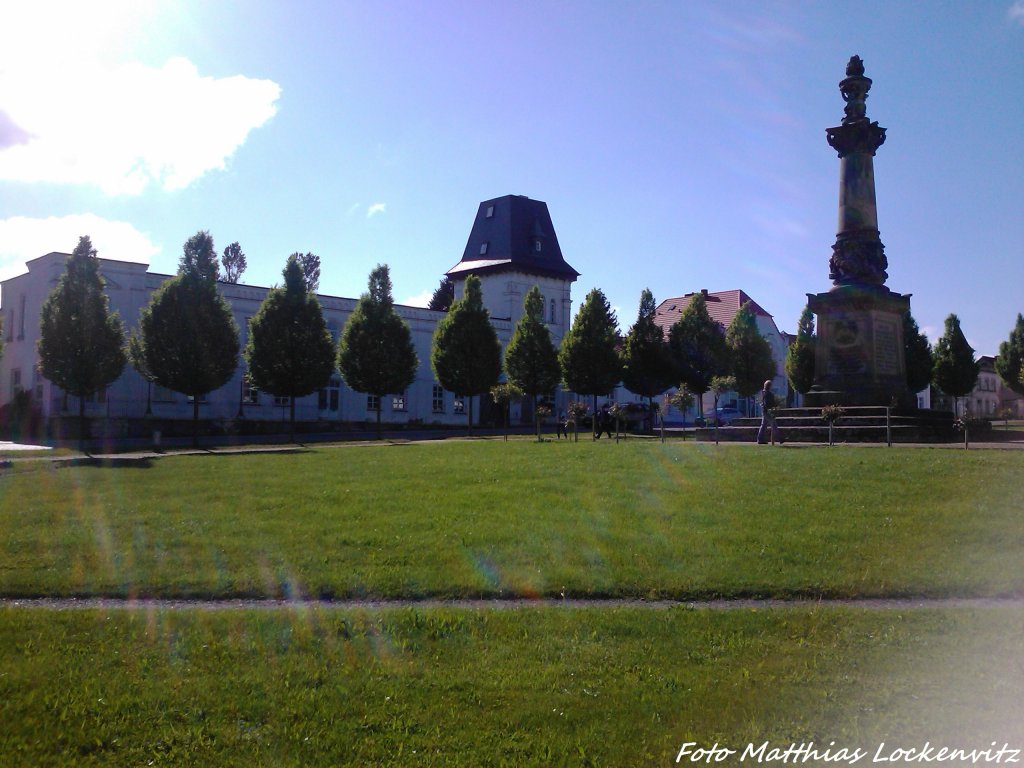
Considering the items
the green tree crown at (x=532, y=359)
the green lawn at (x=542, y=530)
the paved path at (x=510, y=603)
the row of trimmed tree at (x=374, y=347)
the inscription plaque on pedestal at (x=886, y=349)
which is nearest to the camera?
the paved path at (x=510, y=603)

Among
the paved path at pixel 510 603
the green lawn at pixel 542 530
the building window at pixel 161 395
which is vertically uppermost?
the building window at pixel 161 395

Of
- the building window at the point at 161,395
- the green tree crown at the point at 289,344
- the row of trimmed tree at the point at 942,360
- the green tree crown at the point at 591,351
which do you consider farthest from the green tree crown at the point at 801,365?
the building window at the point at 161,395

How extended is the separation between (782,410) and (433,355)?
24.2m

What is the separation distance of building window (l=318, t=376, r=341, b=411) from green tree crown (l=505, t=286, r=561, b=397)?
1314cm

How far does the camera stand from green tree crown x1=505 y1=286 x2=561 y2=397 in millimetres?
49938

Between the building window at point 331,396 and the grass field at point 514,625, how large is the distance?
40521 millimetres

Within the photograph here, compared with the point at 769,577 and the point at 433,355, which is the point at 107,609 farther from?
the point at 433,355

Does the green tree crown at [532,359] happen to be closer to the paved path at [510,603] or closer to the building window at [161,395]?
the building window at [161,395]

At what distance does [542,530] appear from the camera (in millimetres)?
12227

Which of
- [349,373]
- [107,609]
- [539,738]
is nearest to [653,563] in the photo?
[539,738]

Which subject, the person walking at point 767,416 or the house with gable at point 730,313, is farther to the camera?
the house with gable at point 730,313

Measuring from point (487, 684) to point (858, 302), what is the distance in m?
24.7

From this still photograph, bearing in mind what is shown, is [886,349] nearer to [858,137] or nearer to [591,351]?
[858,137]

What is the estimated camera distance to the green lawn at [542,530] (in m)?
9.95
